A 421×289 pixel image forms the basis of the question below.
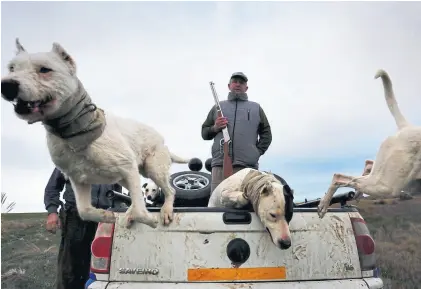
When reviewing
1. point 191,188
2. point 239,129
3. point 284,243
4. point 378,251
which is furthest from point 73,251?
point 378,251

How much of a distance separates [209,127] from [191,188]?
0.78m

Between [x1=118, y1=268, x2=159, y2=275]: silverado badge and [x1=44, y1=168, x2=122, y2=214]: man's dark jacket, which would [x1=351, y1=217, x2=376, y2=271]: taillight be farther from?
[x1=44, y1=168, x2=122, y2=214]: man's dark jacket

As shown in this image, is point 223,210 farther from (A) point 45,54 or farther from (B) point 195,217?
(A) point 45,54

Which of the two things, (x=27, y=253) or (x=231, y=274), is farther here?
(x=27, y=253)

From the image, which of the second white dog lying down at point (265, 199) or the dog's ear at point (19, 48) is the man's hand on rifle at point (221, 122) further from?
the dog's ear at point (19, 48)

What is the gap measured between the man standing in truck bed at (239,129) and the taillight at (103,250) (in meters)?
2.05

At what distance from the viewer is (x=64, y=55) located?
2689mm

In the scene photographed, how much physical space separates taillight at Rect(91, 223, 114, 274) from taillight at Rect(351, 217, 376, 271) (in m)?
1.91

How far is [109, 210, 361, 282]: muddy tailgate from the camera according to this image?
329 centimetres

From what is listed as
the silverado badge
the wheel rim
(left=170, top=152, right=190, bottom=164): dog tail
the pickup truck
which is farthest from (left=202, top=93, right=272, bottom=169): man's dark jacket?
the silverado badge

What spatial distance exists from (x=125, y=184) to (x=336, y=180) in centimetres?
215

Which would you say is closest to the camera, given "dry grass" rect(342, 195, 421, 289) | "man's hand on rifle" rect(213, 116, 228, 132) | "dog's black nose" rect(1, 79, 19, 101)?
"dog's black nose" rect(1, 79, 19, 101)

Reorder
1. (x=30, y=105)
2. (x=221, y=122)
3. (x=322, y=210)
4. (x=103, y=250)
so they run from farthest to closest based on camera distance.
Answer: (x=221, y=122)
(x=322, y=210)
(x=103, y=250)
(x=30, y=105)

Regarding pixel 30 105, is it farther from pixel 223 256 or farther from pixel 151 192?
pixel 151 192
